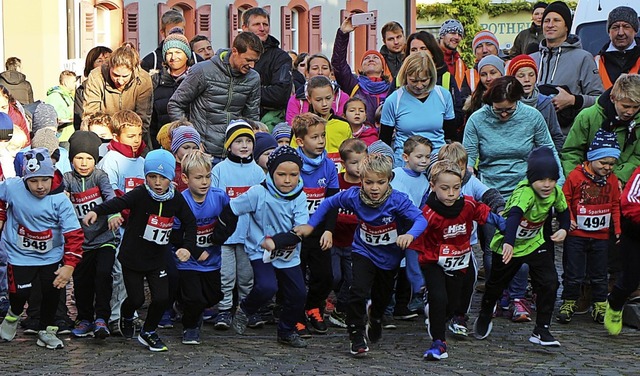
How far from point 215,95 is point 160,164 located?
8.04ft

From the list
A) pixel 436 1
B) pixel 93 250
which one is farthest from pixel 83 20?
pixel 436 1

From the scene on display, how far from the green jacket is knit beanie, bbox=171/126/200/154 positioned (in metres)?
3.08

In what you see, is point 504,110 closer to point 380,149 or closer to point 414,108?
point 414,108

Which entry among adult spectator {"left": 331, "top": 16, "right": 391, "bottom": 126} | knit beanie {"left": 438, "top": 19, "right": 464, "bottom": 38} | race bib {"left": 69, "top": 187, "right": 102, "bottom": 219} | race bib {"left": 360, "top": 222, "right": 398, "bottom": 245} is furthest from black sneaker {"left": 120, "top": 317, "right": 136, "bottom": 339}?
knit beanie {"left": 438, "top": 19, "right": 464, "bottom": 38}

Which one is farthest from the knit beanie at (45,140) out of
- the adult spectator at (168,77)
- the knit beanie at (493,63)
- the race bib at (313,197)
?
the knit beanie at (493,63)

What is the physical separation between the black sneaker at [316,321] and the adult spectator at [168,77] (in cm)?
318

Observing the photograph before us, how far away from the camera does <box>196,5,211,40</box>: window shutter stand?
1184 inches

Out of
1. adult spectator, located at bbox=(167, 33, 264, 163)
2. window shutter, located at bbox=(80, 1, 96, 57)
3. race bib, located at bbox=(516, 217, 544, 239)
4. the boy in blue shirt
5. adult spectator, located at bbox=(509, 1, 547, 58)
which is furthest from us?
window shutter, located at bbox=(80, 1, 96, 57)

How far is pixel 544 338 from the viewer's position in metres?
9.96

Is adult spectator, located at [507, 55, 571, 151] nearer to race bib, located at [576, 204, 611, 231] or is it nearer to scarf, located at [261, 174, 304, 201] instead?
race bib, located at [576, 204, 611, 231]

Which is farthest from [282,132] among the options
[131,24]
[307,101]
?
[131,24]

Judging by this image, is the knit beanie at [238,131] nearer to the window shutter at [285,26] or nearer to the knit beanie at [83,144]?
the knit beanie at [83,144]

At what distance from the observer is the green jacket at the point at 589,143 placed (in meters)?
11.3

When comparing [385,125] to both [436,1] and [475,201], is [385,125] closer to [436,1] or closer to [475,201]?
[475,201]
